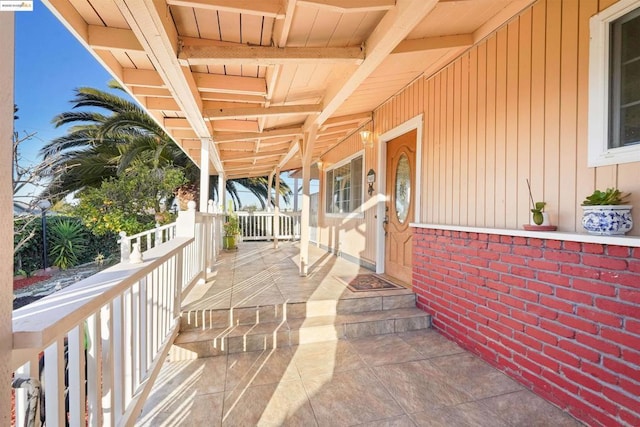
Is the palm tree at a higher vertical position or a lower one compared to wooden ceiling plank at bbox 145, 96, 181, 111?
higher

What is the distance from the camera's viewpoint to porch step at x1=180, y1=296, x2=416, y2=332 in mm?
2855

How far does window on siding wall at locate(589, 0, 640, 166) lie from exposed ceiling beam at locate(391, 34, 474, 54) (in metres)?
1.08

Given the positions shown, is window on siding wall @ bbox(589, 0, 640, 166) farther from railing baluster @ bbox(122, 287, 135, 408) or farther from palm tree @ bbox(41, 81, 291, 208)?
palm tree @ bbox(41, 81, 291, 208)

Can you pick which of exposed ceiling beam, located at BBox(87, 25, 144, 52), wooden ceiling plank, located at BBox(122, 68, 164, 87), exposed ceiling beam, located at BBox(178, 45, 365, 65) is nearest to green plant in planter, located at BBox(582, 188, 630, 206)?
exposed ceiling beam, located at BBox(178, 45, 365, 65)

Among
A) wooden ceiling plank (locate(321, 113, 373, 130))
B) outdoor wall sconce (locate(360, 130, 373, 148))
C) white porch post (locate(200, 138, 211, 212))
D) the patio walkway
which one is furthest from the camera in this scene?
outdoor wall sconce (locate(360, 130, 373, 148))

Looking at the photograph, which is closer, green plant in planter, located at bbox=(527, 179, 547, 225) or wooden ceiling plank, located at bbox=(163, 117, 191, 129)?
green plant in planter, located at bbox=(527, 179, 547, 225)

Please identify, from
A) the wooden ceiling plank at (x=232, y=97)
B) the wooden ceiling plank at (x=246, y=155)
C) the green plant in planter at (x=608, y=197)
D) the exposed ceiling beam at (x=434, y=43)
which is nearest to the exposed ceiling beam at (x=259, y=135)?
the wooden ceiling plank at (x=232, y=97)

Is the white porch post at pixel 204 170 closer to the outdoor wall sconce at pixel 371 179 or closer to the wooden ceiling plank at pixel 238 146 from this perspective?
the wooden ceiling plank at pixel 238 146

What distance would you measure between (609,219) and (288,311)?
2.61 m

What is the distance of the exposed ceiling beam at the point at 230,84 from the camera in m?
2.78

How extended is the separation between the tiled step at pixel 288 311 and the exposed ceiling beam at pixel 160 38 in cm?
204

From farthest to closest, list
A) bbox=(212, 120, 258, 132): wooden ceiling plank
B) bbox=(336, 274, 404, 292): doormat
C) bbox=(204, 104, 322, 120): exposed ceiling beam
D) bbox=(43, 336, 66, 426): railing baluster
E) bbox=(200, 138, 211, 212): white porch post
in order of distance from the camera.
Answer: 1. bbox=(212, 120, 258, 132): wooden ceiling plank
2. bbox=(200, 138, 211, 212): white porch post
3. bbox=(336, 274, 404, 292): doormat
4. bbox=(204, 104, 322, 120): exposed ceiling beam
5. bbox=(43, 336, 66, 426): railing baluster

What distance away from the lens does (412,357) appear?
261 cm

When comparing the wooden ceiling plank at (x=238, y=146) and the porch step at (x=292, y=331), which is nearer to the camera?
the porch step at (x=292, y=331)
